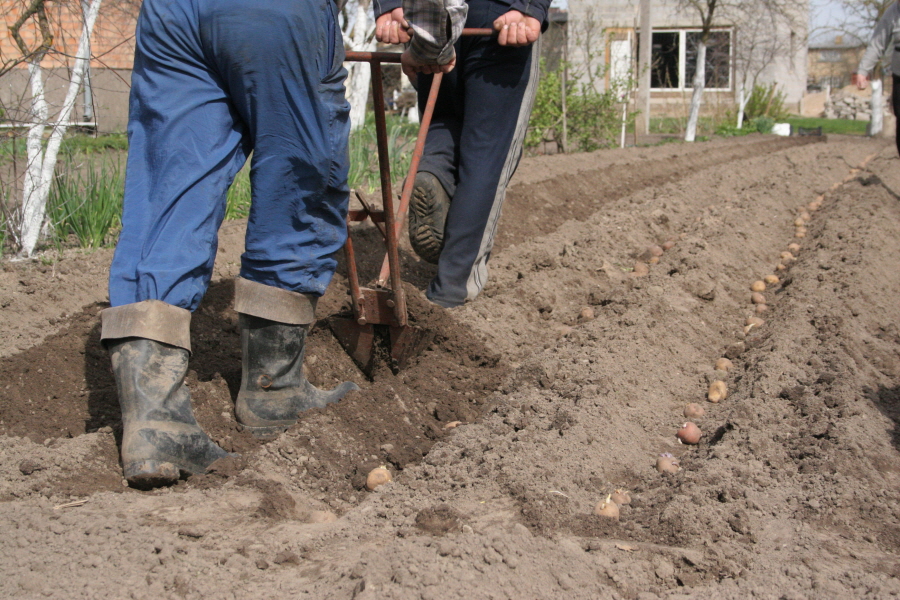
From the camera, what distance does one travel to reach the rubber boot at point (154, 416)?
179 centimetres

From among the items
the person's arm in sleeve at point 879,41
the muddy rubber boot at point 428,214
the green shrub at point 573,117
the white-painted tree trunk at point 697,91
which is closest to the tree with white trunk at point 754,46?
the white-painted tree trunk at point 697,91

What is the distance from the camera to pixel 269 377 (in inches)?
86.5

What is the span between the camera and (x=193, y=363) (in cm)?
262

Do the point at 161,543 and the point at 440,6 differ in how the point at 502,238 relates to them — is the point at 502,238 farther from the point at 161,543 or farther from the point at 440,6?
the point at 161,543

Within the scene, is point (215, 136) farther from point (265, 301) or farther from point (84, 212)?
point (84, 212)

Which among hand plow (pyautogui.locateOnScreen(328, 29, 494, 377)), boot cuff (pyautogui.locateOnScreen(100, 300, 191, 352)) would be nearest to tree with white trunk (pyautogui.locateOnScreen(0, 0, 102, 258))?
hand plow (pyautogui.locateOnScreen(328, 29, 494, 377))

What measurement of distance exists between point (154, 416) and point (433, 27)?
4.68ft

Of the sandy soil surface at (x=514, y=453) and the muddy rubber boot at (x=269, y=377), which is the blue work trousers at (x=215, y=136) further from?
the sandy soil surface at (x=514, y=453)

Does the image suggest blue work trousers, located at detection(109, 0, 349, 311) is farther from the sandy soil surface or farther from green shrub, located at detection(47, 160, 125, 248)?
green shrub, located at detection(47, 160, 125, 248)

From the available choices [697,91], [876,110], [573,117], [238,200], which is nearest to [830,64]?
[876,110]

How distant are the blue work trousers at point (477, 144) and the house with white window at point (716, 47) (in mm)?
12251

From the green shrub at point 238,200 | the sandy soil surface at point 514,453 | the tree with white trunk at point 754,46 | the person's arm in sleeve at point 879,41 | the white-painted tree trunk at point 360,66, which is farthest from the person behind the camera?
the tree with white trunk at point 754,46

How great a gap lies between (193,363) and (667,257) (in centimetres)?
265

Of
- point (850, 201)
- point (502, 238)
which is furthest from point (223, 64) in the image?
point (850, 201)
